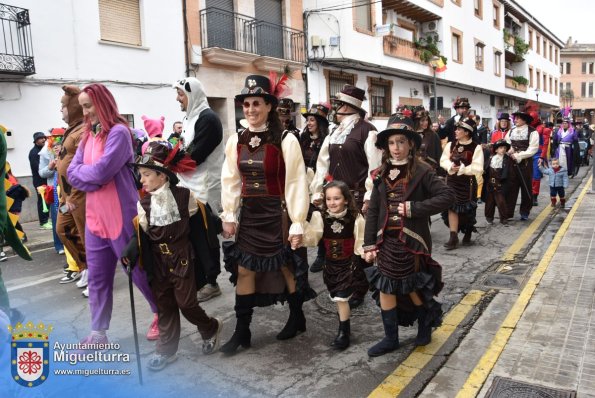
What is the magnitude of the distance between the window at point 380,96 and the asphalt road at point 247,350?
1585 centimetres

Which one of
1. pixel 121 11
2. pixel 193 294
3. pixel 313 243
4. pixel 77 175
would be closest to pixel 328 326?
pixel 313 243

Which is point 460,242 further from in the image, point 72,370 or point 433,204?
point 72,370

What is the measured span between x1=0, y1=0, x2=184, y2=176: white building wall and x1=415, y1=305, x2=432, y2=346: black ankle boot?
10310 millimetres

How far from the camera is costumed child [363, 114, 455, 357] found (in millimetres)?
3691

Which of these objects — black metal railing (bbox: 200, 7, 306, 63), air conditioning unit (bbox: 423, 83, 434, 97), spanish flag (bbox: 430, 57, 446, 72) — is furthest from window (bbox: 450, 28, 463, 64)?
black metal railing (bbox: 200, 7, 306, 63)

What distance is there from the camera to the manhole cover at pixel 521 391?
3080 mm

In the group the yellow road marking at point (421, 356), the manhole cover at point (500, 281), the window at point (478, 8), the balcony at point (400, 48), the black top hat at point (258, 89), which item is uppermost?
the window at point (478, 8)

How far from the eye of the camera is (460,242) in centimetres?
759

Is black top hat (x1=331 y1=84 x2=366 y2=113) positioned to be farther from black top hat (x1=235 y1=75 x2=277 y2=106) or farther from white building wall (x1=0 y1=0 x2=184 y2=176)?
white building wall (x1=0 y1=0 x2=184 y2=176)

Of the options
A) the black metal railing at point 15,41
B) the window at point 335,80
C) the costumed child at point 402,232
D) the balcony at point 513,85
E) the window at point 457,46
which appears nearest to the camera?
the costumed child at point 402,232

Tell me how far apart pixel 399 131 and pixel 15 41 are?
10392 mm

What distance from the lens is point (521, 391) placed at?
3.14 metres

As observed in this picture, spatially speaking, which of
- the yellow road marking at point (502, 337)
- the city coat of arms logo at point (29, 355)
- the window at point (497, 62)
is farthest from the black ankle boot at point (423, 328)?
the window at point (497, 62)

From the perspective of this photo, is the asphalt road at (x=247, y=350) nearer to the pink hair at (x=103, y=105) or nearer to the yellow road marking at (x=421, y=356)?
the yellow road marking at (x=421, y=356)
